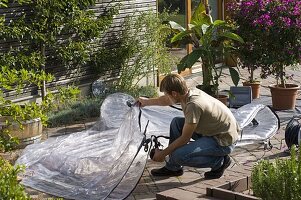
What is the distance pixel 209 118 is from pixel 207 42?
11.4 ft

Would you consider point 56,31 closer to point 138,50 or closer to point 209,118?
point 138,50

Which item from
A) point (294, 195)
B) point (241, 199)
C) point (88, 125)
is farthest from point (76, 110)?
point (294, 195)

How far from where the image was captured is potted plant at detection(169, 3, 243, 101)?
9.12 meters

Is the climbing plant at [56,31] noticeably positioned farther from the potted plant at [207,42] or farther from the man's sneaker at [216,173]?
the man's sneaker at [216,173]

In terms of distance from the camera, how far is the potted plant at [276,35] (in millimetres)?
9070

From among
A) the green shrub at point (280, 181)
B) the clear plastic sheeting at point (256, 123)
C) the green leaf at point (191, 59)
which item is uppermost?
the green leaf at point (191, 59)

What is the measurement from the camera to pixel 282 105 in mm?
9281

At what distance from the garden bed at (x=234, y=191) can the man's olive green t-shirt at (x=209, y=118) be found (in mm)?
554

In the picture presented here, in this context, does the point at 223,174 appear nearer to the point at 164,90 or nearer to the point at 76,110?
the point at 164,90

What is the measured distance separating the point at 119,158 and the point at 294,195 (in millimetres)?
2106

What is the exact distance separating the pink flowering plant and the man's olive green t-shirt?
3.40m

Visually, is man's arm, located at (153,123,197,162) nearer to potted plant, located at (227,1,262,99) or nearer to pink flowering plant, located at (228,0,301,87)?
pink flowering plant, located at (228,0,301,87)

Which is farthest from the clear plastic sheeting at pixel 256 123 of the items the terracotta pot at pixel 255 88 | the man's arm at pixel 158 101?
the terracotta pot at pixel 255 88

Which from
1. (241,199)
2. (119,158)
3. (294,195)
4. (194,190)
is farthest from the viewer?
(119,158)
